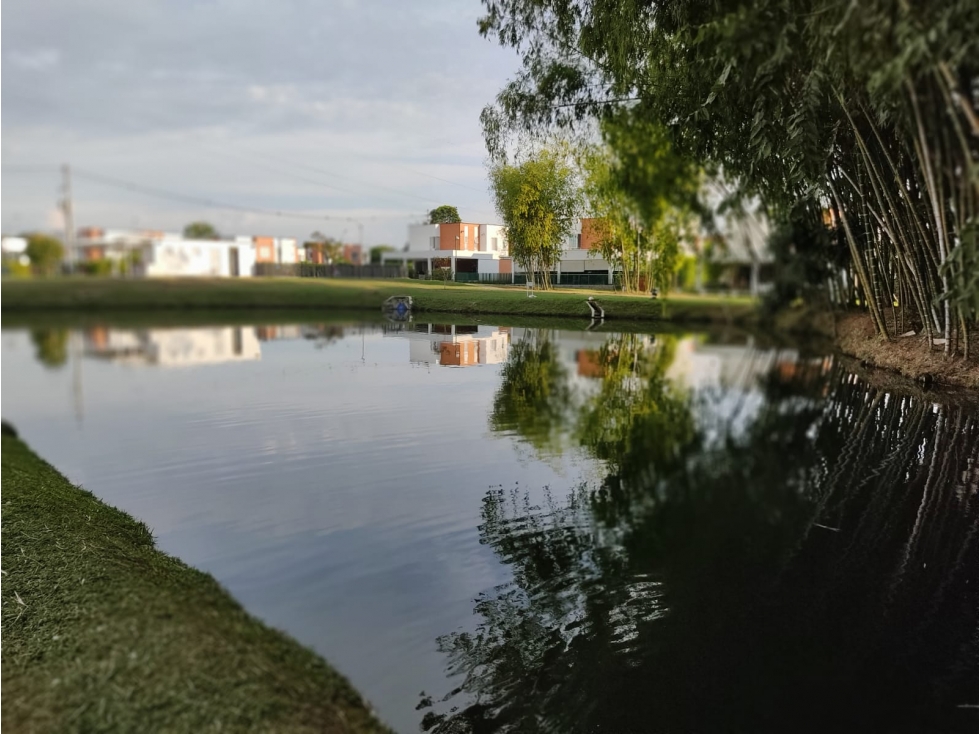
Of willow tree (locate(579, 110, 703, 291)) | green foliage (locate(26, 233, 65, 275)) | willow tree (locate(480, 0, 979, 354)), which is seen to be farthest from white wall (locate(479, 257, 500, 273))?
green foliage (locate(26, 233, 65, 275))

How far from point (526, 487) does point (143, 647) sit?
3187 mm

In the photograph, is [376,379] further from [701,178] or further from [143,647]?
[701,178]

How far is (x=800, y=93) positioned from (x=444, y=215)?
3236mm

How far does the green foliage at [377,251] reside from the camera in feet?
23.0

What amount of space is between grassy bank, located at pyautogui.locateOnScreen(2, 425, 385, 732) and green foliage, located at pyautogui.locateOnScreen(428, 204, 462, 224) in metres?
4.04

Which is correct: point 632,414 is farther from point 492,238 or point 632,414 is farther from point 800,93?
point 800,93

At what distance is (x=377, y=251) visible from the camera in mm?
7109

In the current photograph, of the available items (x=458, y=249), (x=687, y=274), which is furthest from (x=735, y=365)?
(x=458, y=249)

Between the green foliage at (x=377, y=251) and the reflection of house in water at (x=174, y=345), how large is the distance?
2523 millimetres

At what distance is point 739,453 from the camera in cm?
761

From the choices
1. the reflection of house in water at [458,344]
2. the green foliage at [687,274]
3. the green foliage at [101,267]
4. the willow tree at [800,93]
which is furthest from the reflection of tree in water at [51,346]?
the green foliage at [687,274]

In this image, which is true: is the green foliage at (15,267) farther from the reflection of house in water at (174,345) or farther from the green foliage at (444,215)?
the green foliage at (444,215)

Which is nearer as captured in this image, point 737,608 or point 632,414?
point 737,608

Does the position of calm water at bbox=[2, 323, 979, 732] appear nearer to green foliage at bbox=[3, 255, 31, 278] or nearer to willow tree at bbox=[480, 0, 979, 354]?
green foliage at bbox=[3, 255, 31, 278]
